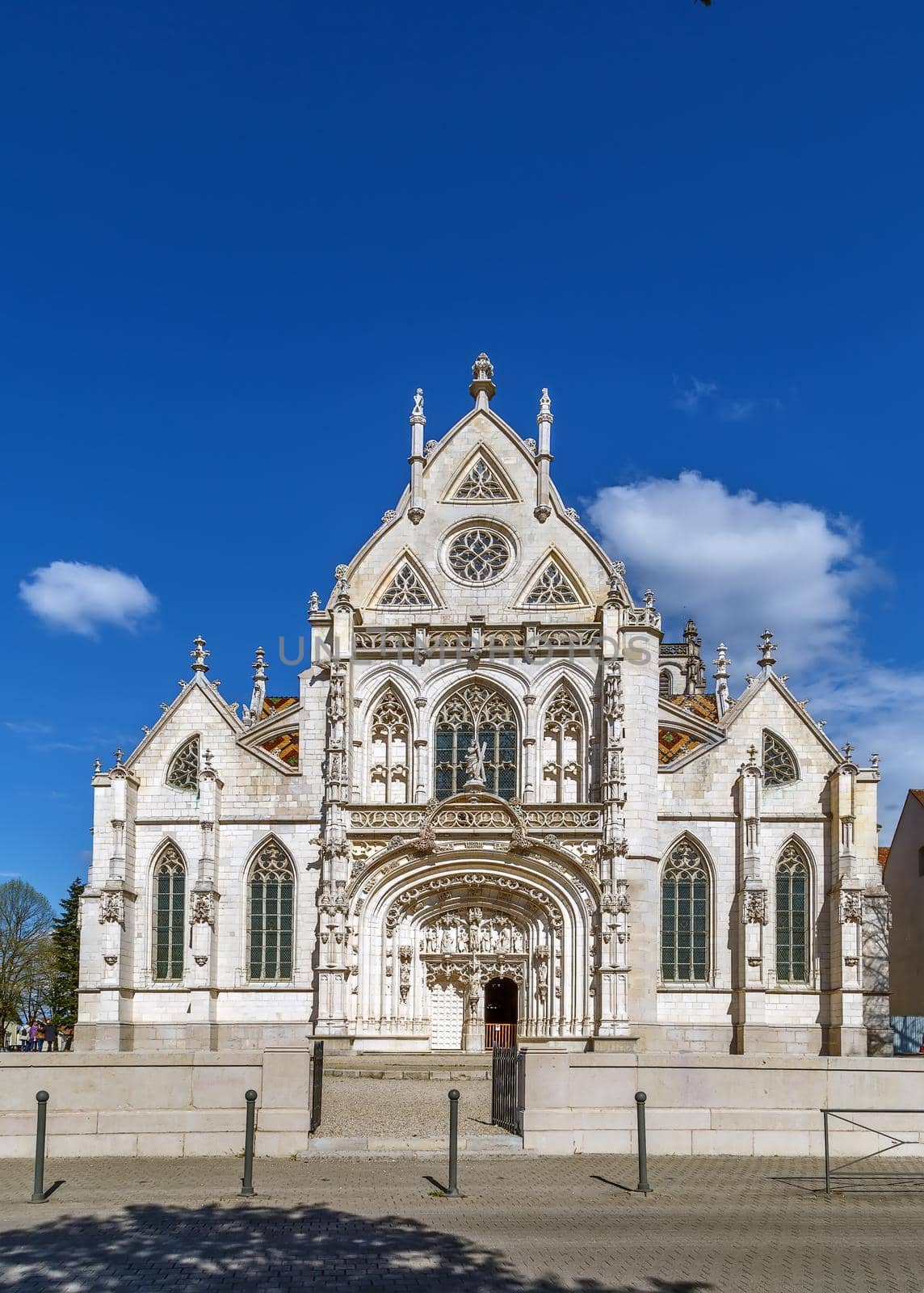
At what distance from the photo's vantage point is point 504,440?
40812mm

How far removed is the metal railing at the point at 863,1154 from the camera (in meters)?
15.9

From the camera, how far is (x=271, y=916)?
36969 millimetres

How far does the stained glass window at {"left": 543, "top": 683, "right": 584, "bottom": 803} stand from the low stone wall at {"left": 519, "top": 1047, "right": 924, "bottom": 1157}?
63.5 feet

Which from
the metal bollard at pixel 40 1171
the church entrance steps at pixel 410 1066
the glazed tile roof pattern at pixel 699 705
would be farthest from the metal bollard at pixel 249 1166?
the glazed tile roof pattern at pixel 699 705

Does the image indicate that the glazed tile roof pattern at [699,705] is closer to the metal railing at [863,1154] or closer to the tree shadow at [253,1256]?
the metal railing at [863,1154]

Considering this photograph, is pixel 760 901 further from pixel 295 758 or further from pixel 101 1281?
pixel 101 1281

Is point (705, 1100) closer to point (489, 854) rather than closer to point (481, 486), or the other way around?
point (489, 854)

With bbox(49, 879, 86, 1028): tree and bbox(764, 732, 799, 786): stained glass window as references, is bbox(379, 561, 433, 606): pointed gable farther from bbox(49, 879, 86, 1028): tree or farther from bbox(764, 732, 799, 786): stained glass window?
bbox(49, 879, 86, 1028): tree

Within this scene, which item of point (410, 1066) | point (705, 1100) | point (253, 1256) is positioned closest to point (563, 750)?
point (410, 1066)

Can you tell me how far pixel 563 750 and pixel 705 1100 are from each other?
20081mm

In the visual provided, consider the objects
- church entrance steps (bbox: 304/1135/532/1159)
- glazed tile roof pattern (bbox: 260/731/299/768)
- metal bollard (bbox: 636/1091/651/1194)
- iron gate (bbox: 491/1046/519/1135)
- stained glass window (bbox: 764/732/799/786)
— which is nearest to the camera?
metal bollard (bbox: 636/1091/651/1194)

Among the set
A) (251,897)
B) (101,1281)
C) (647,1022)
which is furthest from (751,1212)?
(251,897)

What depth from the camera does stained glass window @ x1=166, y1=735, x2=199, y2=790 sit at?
38.2m

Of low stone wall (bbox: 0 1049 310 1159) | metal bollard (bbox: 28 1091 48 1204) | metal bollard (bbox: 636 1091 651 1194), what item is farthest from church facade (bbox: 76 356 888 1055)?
metal bollard (bbox: 28 1091 48 1204)
